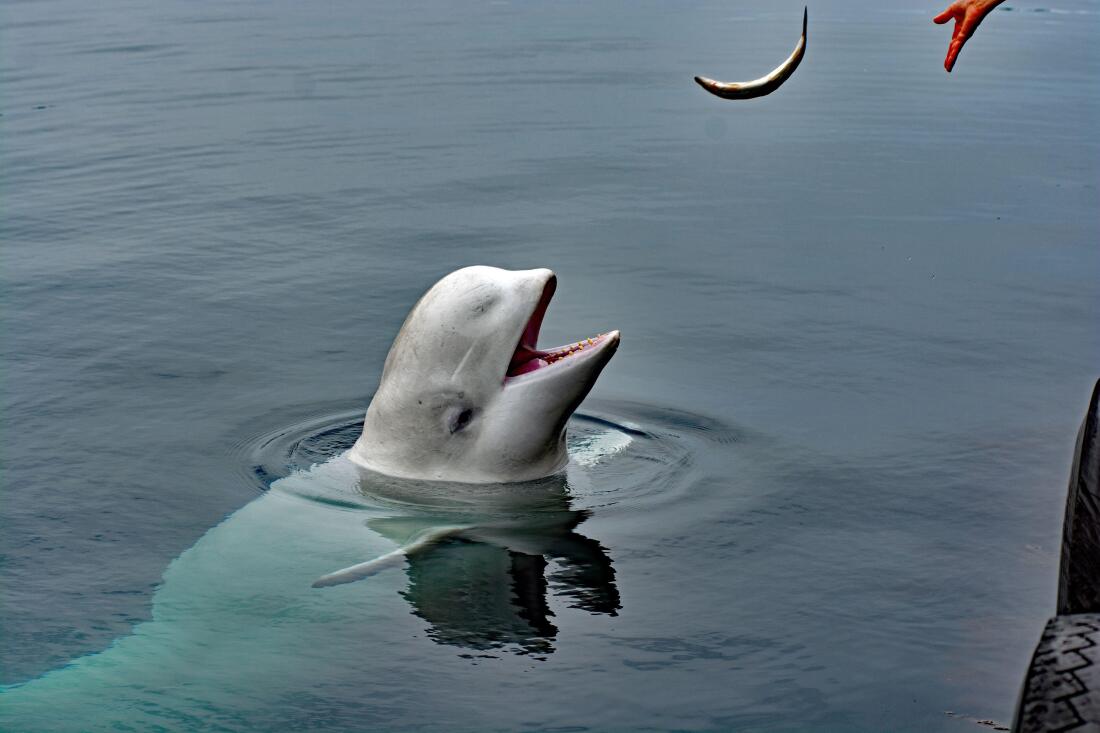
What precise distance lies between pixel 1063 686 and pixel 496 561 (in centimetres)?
362

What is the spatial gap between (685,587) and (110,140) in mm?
16125

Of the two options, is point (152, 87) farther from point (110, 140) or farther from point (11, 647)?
point (11, 647)

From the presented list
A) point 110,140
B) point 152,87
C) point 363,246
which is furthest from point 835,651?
point 152,87

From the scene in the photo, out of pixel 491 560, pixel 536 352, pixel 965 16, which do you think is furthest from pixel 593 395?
pixel 965 16

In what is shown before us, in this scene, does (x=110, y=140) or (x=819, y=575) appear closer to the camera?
(x=819, y=575)

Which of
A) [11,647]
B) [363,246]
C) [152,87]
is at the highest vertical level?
[152,87]

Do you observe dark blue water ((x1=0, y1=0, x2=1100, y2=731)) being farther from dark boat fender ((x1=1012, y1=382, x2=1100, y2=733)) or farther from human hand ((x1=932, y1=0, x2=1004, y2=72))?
human hand ((x1=932, y1=0, x2=1004, y2=72))

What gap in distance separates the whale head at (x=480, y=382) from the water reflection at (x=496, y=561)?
0.17 metres

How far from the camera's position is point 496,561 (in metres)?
7.67

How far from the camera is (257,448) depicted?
970 centimetres

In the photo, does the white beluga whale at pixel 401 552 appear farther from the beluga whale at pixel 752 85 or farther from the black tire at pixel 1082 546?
the black tire at pixel 1082 546

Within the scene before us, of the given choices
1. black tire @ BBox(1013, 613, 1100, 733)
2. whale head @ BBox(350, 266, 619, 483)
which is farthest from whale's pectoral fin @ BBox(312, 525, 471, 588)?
black tire @ BBox(1013, 613, 1100, 733)

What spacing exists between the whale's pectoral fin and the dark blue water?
8cm

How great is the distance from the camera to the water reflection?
705 cm
